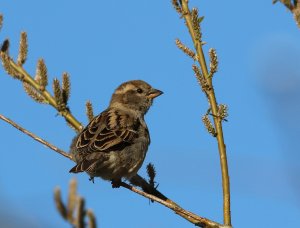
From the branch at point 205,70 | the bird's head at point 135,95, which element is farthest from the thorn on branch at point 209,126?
the bird's head at point 135,95

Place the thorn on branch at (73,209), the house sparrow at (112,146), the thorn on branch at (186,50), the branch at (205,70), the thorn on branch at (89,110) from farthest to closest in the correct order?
the house sparrow at (112,146), the thorn on branch at (89,110), the thorn on branch at (186,50), the branch at (205,70), the thorn on branch at (73,209)

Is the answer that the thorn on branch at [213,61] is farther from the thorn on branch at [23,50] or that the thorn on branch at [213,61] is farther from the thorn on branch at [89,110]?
the thorn on branch at [89,110]

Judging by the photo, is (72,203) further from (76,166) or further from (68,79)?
(76,166)

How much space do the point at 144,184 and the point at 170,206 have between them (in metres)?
1.40

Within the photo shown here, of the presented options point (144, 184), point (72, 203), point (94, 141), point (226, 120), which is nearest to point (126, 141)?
point (94, 141)

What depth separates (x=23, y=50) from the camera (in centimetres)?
434

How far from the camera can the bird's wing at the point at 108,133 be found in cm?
642

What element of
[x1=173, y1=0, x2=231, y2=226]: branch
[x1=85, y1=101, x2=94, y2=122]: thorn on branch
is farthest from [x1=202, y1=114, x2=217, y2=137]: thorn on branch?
[x1=85, y1=101, x2=94, y2=122]: thorn on branch

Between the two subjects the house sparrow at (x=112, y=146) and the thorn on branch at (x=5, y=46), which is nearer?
the thorn on branch at (x=5, y=46)

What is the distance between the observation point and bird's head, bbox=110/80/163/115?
809cm

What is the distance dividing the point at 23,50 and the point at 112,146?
2417mm

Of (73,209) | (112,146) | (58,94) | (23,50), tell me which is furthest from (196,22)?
(112,146)

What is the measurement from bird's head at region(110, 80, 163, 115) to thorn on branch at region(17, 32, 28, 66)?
3761mm

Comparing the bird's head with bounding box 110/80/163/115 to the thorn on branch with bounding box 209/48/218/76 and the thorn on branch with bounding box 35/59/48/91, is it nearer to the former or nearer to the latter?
the thorn on branch with bounding box 35/59/48/91
